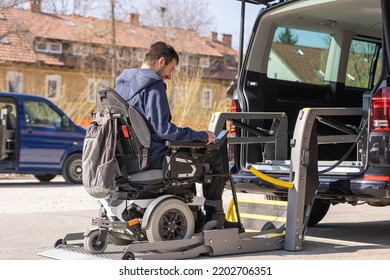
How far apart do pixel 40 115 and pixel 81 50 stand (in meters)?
23.6

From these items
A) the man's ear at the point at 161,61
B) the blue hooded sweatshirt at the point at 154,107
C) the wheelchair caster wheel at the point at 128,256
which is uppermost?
the man's ear at the point at 161,61

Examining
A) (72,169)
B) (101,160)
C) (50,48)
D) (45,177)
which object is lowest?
(45,177)

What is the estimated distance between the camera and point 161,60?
679 centimetres

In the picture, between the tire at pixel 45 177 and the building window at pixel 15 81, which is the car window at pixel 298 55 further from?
the building window at pixel 15 81

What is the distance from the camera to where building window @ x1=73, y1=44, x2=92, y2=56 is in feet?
126

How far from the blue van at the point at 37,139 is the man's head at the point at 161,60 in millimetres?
8946

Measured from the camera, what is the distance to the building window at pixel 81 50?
126ft

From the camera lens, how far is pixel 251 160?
8469 mm

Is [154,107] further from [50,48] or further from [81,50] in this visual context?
[50,48]

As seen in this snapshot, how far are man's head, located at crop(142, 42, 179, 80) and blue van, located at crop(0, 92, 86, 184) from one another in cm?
895

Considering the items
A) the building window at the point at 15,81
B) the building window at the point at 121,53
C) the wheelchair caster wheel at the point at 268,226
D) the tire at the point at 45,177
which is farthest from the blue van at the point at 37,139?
the building window at the point at 15,81

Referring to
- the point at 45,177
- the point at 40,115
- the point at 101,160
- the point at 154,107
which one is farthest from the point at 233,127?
the point at 45,177

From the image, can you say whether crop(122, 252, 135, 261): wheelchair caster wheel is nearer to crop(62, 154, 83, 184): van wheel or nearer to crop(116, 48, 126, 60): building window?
crop(62, 154, 83, 184): van wheel
